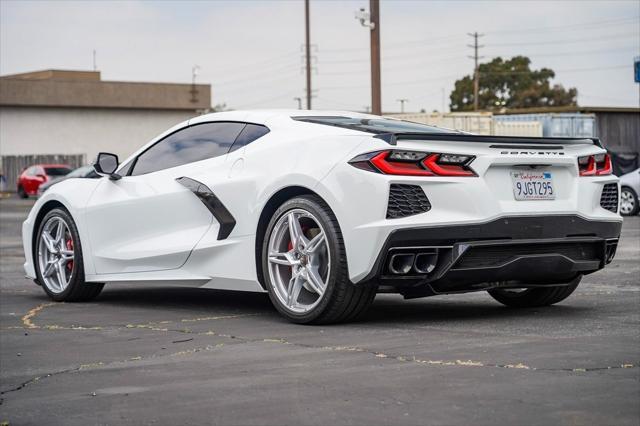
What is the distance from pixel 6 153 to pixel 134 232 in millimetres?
60354

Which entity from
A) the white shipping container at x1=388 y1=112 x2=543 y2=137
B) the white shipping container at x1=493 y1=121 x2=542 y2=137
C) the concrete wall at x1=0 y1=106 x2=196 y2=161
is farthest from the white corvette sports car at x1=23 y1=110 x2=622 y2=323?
the concrete wall at x1=0 y1=106 x2=196 y2=161

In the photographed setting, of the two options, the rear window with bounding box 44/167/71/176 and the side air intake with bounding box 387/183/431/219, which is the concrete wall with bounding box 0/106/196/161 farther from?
the side air intake with bounding box 387/183/431/219

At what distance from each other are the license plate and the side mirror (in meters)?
3.26

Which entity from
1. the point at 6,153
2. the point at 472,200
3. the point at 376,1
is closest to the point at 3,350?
the point at 472,200

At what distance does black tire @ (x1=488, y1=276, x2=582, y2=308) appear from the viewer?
26.5 ft

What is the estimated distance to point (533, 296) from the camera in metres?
8.17

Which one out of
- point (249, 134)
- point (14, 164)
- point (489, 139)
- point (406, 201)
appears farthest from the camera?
point (14, 164)

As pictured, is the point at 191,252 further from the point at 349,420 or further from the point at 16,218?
the point at 16,218

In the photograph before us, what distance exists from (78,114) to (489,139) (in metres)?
64.2

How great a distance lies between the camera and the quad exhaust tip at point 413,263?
22.3 feet

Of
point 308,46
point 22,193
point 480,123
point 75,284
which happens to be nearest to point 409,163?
point 75,284

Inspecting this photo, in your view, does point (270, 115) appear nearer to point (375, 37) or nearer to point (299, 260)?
point (299, 260)

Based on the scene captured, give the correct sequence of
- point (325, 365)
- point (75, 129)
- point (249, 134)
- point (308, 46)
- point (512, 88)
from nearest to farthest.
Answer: point (325, 365)
point (249, 134)
point (308, 46)
point (75, 129)
point (512, 88)

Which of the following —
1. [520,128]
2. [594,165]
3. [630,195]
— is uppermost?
[520,128]
